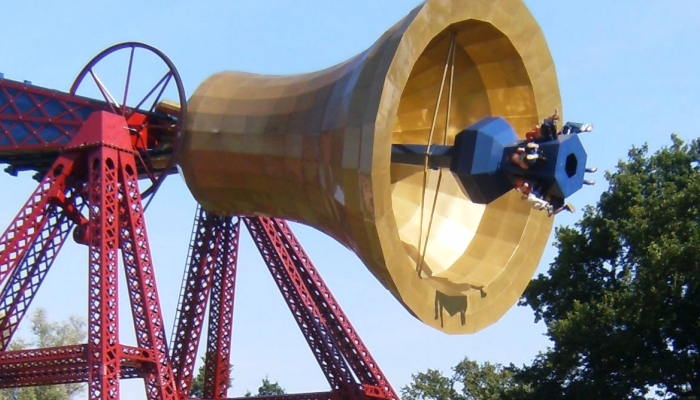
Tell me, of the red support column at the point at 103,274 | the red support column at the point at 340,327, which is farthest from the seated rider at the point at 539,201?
the red support column at the point at 340,327

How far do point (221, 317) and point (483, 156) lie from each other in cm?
1301

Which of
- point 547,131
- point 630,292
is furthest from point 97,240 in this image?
point 630,292

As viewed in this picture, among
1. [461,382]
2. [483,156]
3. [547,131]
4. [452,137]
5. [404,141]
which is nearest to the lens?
[547,131]

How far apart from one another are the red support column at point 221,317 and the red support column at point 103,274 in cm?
546

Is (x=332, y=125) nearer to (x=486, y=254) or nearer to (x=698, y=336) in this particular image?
(x=486, y=254)

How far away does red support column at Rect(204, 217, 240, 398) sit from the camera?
90.0 feet

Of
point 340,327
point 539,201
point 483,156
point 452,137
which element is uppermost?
point 340,327

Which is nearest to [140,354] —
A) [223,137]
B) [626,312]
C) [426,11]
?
[223,137]

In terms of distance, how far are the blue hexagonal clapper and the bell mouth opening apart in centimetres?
189

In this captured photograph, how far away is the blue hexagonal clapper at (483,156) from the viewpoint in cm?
1653

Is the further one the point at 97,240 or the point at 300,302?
the point at 300,302

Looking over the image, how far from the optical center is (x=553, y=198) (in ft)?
53.2

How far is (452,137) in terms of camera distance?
20.5 m

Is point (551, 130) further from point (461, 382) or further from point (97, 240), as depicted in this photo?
point (461, 382)
